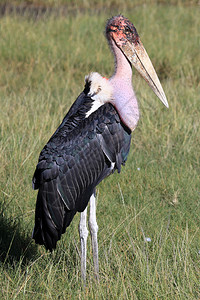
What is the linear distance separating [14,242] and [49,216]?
63 centimetres

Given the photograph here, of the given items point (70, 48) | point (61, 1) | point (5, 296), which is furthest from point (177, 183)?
point (61, 1)

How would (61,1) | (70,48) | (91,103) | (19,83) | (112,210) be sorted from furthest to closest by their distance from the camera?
(61,1) < (70,48) < (19,83) < (112,210) < (91,103)

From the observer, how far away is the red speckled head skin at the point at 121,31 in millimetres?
2932

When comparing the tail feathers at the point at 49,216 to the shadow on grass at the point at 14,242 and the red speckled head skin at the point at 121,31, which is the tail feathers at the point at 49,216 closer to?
the shadow on grass at the point at 14,242

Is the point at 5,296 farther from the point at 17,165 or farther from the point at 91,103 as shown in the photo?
the point at 17,165

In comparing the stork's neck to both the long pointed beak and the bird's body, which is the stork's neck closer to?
the bird's body

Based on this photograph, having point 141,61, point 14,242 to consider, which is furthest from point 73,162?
point 14,242

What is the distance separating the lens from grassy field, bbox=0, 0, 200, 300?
2773 millimetres

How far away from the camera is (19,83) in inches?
254

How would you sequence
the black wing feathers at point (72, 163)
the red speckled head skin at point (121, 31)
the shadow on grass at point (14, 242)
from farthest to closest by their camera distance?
the shadow on grass at point (14, 242) < the red speckled head skin at point (121, 31) < the black wing feathers at point (72, 163)

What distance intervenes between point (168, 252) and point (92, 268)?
0.42 meters

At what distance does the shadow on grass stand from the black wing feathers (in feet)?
1.44

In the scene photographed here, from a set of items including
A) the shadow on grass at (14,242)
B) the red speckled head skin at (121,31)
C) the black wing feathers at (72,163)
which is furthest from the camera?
the shadow on grass at (14,242)

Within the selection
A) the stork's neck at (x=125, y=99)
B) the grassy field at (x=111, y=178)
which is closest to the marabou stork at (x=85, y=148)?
the stork's neck at (x=125, y=99)
